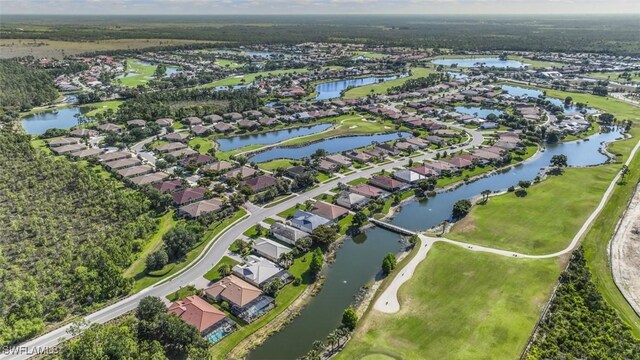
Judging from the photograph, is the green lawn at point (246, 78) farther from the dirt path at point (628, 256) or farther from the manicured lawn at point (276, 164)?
the dirt path at point (628, 256)

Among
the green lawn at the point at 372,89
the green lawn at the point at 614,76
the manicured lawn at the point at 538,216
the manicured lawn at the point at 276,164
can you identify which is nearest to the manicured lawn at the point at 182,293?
the manicured lawn at the point at 538,216

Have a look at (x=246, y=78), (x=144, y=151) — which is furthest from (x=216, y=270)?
(x=246, y=78)

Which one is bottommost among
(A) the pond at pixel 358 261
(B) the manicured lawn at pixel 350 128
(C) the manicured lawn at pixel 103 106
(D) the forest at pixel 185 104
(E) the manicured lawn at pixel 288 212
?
(A) the pond at pixel 358 261

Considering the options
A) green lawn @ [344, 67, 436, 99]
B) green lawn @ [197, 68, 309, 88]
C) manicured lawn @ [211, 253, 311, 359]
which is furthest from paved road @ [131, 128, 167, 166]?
green lawn @ [344, 67, 436, 99]

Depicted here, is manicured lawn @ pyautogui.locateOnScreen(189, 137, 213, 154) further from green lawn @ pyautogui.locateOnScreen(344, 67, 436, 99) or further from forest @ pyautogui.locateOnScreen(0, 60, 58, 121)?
green lawn @ pyautogui.locateOnScreen(344, 67, 436, 99)

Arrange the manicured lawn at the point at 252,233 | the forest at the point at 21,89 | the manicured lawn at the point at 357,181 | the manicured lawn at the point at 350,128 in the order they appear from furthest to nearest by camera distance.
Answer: the forest at the point at 21,89, the manicured lawn at the point at 350,128, the manicured lawn at the point at 357,181, the manicured lawn at the point at 252,233

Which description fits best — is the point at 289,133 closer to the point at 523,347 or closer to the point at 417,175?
the point at 417,175
